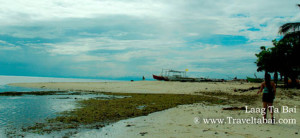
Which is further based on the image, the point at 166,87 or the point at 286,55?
the point at 166,87

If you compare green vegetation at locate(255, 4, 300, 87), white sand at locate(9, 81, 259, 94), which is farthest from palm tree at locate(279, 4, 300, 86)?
white sand at locate(9, 81, 259, 94)

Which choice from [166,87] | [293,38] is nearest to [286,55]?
[293,38]

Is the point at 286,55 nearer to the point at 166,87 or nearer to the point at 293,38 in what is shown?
the point at 293,38

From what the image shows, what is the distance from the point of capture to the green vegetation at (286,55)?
1052 inches

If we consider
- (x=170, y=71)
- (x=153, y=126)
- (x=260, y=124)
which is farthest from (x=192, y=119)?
(x=170, y=71)

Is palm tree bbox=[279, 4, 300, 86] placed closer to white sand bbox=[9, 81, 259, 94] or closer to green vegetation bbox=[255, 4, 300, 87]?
green vegetation bbox=[255, 4, 300, 87]

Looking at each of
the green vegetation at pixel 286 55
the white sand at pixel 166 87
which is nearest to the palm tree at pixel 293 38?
the green vegetation at pixel 286 55

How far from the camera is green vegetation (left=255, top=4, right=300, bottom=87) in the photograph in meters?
26.7

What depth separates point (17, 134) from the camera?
8164 mm

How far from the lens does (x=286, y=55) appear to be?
93.0 feet

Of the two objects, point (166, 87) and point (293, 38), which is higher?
point (293, 38)

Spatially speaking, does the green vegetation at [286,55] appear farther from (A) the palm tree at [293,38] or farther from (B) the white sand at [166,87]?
(B) the white sand at [166,87]

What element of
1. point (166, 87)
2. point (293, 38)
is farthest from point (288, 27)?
point (166, 87)

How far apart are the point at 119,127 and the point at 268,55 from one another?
89.4 ft
